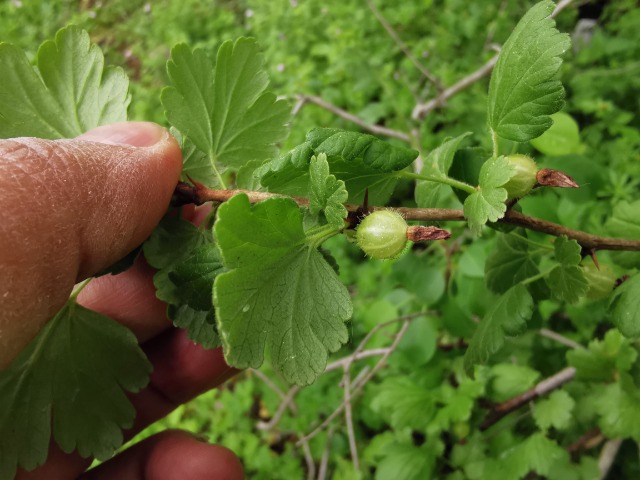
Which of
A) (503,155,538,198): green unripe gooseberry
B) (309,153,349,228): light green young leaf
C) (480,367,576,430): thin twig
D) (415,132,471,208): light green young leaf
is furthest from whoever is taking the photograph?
(480,367,576,430): thin twig

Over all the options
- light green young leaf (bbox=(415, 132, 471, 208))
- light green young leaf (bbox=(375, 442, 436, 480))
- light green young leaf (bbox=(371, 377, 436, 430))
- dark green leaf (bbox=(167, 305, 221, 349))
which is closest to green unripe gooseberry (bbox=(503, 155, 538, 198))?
light green young leaf (bbox=(415, 132, 471, 208))

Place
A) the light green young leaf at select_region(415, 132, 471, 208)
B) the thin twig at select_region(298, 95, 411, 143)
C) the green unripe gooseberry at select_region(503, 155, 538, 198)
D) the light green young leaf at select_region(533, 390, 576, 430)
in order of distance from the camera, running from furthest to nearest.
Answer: the thin twig at select_region(298, 95, 411, 143), the light green young leaf at select_region(533, 390, 576, 430), the light green young leaf at select_region(415, 132, 471, 208), the green unripe gooseberry at select_region(503, 155, 538, 198)

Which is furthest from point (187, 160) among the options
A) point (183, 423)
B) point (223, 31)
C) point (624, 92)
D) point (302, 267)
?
point (223, 31)

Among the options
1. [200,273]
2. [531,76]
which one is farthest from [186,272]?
[531,76]

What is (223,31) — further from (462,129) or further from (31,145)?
(31,145)

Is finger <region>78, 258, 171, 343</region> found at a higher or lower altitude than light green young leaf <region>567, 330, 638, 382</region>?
higher

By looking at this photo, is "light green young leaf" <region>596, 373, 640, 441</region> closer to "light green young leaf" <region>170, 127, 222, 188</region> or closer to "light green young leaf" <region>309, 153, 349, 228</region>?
"light green young leaf" <region>309, 153, 349, 228</region>

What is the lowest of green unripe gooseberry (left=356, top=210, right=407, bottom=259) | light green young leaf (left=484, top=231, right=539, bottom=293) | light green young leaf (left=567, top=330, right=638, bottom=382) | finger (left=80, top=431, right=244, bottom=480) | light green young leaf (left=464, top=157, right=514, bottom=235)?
light green young leaf (left=567, top=330, right=638, bottom=382)
